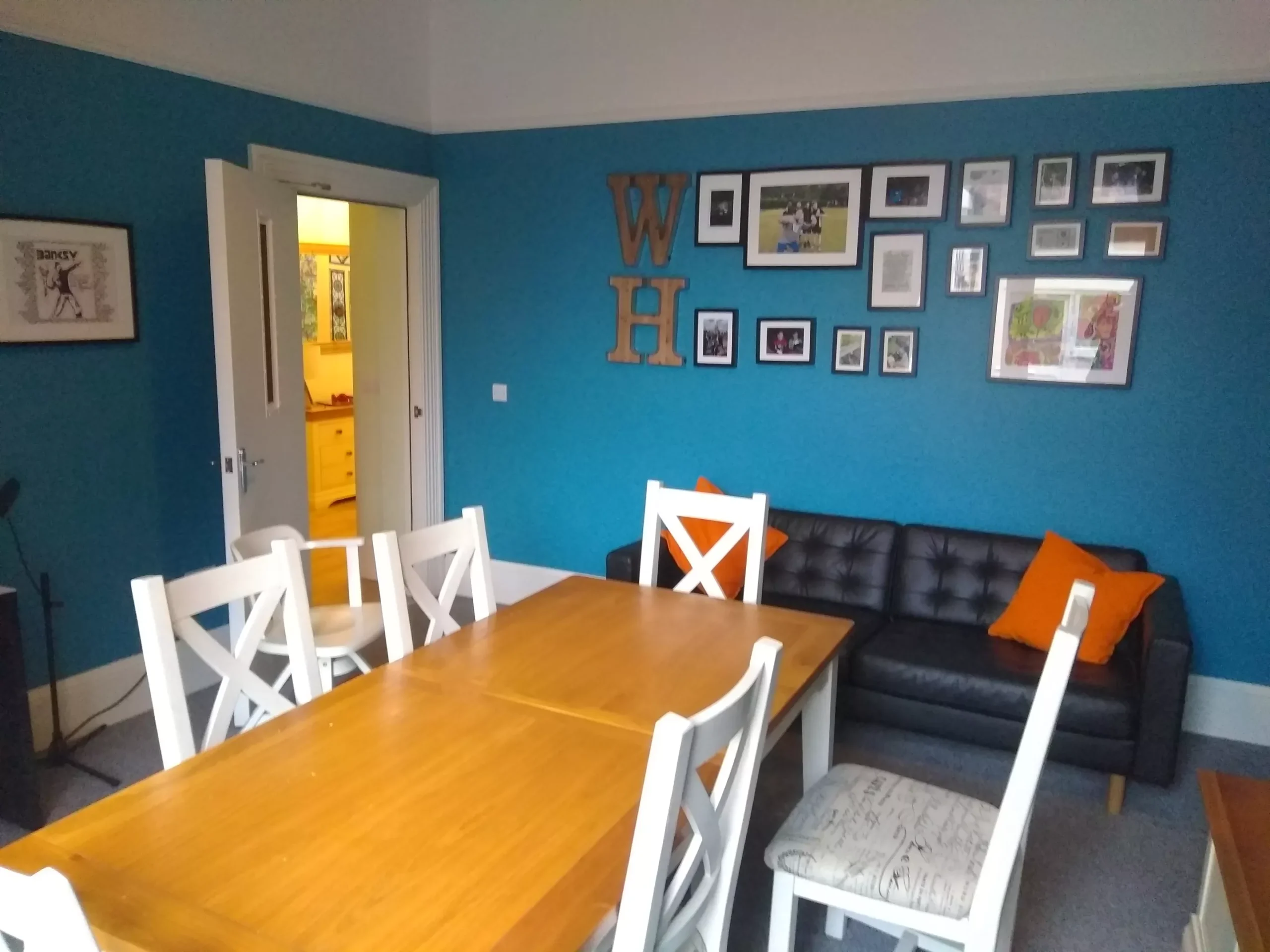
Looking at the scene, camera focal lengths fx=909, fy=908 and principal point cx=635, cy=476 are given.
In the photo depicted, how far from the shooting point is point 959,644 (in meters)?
3.29

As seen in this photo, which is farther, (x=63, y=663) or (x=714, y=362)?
(x=714, y=362)

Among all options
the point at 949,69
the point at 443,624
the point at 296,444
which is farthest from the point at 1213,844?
the point at 296,444

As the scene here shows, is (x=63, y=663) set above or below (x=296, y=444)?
below

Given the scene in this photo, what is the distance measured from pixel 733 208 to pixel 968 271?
41.7 inches

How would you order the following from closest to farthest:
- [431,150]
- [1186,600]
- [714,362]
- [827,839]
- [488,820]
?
1. [488,820]
2. [827,839]
3. [1186,600]
4. [714,362]
5. [431,150]

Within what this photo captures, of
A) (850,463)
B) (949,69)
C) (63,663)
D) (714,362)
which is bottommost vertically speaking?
(63,663)

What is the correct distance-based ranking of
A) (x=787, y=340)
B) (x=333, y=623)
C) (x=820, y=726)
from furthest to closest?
(x=787, y=340)
(x=333, y=623)
(x=820, y=726)

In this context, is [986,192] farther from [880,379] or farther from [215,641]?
[215,641]

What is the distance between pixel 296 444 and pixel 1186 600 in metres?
3.57

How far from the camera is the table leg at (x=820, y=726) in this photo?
238 cm

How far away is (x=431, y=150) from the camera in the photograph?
4770mm

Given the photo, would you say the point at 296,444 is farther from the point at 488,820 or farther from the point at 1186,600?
the point at 1186,600

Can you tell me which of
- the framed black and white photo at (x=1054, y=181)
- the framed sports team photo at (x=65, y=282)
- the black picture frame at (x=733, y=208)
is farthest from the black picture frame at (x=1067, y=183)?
the framed sports team photo at (x=65, y=282)

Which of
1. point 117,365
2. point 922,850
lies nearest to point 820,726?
point 922,850
